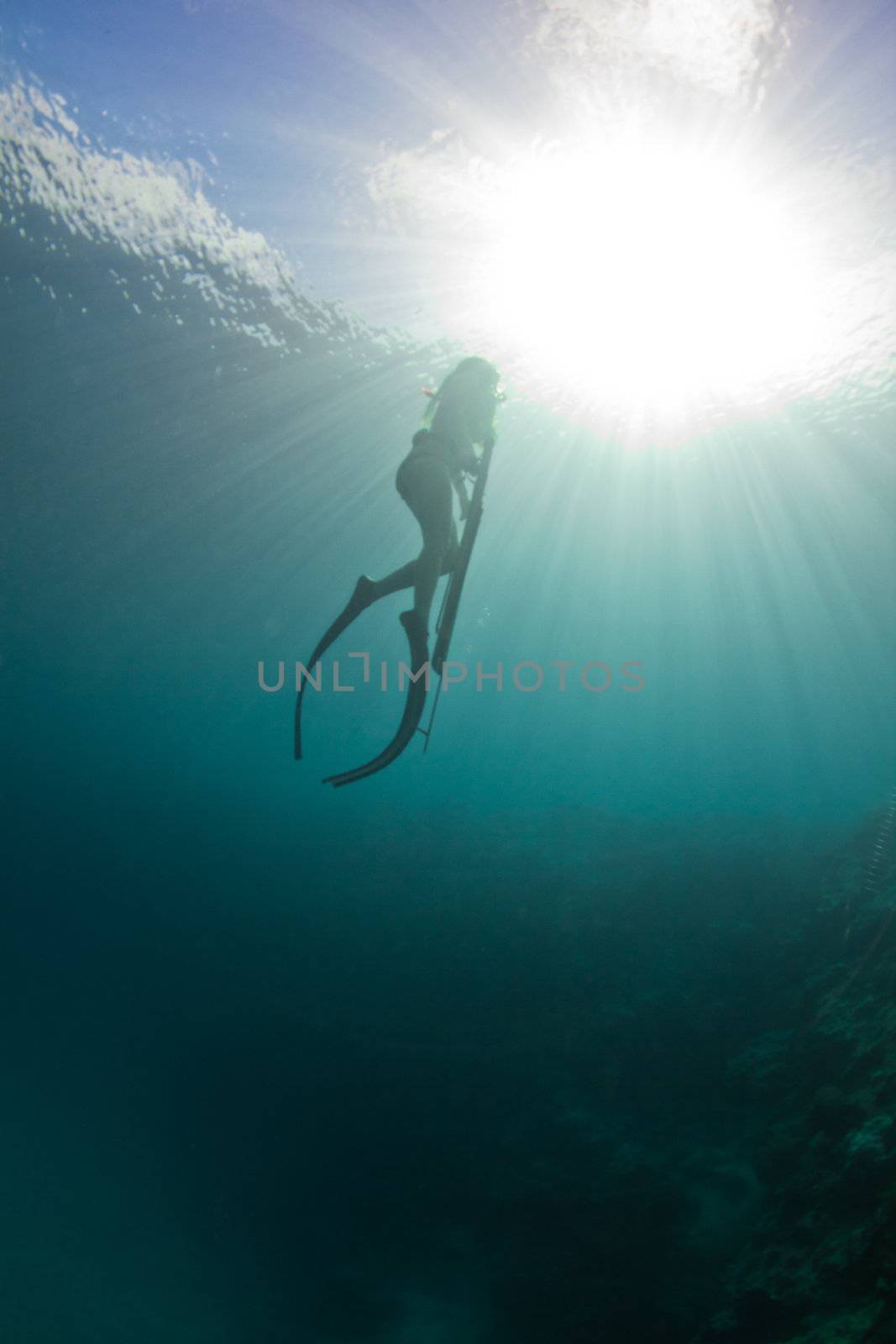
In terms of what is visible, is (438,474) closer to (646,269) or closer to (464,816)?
(646,269)

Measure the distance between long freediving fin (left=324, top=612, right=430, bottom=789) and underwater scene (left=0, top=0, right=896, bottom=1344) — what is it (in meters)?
0.02

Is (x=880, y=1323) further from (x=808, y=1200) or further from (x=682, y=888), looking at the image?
(x=682, y=888)

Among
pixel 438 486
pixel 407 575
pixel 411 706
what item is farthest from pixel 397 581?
pixel 411 706

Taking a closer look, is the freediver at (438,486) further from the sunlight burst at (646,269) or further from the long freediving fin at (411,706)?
the sunlight burst at (646,269)

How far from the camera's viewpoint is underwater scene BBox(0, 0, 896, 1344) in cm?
593

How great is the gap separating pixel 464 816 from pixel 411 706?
2140 centimetres

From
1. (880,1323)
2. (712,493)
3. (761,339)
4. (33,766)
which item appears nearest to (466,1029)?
(880,1323)

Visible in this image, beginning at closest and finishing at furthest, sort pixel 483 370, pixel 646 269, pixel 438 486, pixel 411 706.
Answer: pixel 411 706 → pixel 438 486 → pixel 483 370 → pixel 646 269

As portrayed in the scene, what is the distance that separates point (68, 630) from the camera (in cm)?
2834

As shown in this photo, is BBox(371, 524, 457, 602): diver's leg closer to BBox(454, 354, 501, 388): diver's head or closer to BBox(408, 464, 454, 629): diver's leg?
BBox(408, 464, 454, 629): diver's leg

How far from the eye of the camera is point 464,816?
894 inches

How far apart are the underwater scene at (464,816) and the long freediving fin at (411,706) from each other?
0.08ft

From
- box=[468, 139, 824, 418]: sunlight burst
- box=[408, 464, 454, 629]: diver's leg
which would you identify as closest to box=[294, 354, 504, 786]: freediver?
box=[408, 464, 454, 629]: diver's leg

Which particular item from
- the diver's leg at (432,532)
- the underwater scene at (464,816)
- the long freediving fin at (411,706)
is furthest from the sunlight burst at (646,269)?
the long freediving fin at (411,706)
